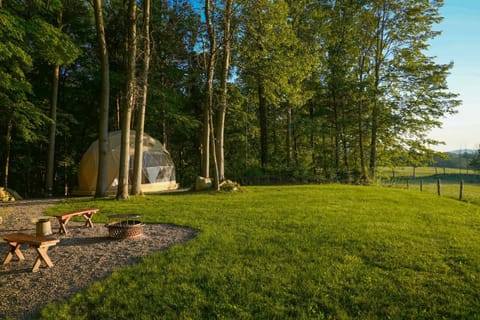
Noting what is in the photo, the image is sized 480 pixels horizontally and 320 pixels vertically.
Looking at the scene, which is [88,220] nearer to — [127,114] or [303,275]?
[127,114]

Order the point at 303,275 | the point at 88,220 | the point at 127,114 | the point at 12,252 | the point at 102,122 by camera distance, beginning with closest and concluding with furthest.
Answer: the point at 303,275
the point at 12,252
the point at 88,220
the point at 127,114
the point at 102,122

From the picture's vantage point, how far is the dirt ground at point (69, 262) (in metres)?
3.78

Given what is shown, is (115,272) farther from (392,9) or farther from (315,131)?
(392,9)

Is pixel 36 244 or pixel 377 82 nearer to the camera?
pixel 36 244

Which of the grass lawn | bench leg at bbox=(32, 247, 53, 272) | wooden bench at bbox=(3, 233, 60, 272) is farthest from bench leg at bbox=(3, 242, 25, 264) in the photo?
the grass lawn

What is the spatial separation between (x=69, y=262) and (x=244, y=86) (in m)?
20.9

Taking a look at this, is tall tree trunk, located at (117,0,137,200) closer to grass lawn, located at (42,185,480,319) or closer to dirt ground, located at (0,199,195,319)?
dirt ground, located at (0,199,195,319)

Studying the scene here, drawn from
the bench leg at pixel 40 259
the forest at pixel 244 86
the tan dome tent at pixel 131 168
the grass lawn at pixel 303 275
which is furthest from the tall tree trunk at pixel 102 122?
the bench leg at pixel 40 259

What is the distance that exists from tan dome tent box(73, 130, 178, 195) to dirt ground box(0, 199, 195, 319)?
699 cm

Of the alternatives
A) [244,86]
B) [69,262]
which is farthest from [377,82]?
[69,262]

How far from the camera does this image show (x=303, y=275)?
416 centimetres

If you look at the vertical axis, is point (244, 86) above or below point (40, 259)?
above

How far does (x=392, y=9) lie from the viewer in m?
20.5

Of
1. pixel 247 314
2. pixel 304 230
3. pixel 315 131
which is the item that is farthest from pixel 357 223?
pixel 315 131
